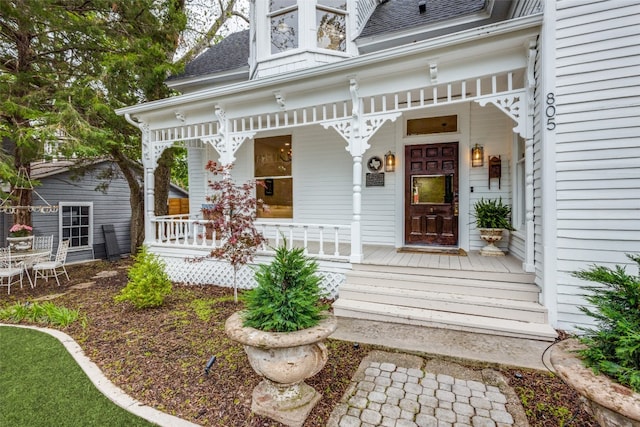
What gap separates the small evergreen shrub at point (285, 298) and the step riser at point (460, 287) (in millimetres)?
2290

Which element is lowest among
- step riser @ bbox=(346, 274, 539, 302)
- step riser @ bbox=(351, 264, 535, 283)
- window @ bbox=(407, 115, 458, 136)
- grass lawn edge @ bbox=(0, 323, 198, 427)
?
grass lawn edge @ bbox=(0, 323, 198, 427)

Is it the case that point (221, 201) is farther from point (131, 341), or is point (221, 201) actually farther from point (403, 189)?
point (403, 189)

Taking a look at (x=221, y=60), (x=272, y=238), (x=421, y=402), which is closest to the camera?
(x=421, y=402)

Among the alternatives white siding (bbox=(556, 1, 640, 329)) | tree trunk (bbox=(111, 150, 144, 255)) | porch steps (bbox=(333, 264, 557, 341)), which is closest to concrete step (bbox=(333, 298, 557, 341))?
porch steps (bbox=(333, 264, 557, 341))

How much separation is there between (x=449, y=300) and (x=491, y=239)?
1.83 metres

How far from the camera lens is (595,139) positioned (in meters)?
3.50

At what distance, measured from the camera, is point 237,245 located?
4871 mm

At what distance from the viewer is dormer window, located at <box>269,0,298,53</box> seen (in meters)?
6.43

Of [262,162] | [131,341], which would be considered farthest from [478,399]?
[262,162]

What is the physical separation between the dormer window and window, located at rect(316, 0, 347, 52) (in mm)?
508

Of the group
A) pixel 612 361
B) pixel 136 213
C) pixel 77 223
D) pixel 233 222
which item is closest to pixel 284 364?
pixel 612 361

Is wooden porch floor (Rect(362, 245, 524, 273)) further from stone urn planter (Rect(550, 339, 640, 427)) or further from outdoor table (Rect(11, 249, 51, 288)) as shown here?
outdoor table (Rect(11, 249, 51, 288))

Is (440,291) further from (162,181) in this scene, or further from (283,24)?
(162,181)

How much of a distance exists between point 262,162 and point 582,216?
6.39m
